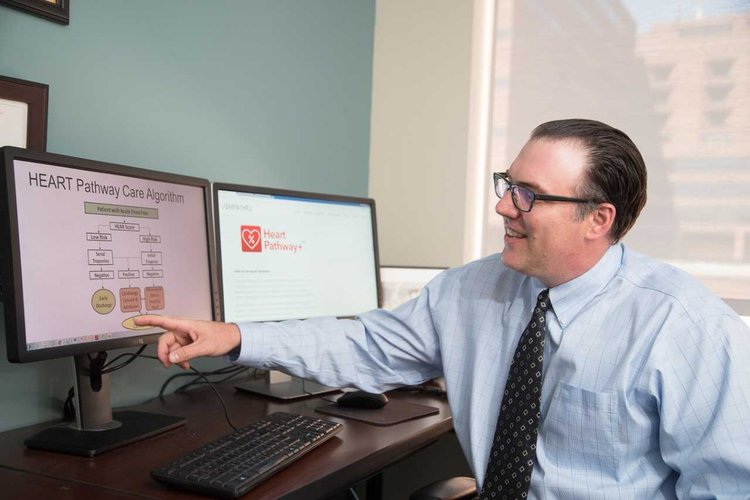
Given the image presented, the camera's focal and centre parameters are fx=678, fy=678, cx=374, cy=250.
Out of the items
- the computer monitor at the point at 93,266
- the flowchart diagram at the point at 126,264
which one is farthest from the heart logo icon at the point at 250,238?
the flowchart diagram at the point at 126,264

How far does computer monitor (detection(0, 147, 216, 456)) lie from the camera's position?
1116 millimetres

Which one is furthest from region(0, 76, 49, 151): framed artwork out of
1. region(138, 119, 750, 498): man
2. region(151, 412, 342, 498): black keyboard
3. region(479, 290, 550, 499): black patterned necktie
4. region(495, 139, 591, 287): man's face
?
region(479, 290, 550, 499): black patterned necktie

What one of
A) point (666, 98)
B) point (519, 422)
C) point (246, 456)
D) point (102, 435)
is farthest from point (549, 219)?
point (666, 98)

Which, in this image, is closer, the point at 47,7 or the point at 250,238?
the point at 47,7

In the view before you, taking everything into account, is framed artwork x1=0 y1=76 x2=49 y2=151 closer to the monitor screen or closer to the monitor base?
the monitor screen

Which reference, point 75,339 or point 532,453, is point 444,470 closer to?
point 532,453

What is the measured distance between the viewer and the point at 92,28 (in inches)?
58.6

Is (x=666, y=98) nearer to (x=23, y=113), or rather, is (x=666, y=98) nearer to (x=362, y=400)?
(x=362, y=400)

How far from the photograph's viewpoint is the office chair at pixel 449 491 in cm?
125

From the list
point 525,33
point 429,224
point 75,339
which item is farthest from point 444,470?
point 525,33

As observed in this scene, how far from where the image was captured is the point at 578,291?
4.16 feet

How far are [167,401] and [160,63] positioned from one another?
32.4 inches

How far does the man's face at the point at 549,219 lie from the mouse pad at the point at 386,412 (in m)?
0.42

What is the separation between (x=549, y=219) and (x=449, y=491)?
54 centimetres
